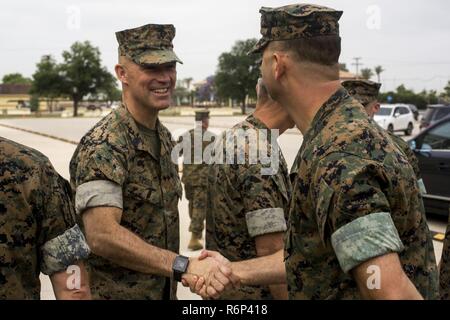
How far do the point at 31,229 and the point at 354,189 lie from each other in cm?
103

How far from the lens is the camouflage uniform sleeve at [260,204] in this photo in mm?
2258

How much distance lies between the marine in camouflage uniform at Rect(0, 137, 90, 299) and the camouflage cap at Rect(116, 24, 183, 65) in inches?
45.4

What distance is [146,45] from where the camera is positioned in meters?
2.77

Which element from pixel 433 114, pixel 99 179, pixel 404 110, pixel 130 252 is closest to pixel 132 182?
pixel 99 179

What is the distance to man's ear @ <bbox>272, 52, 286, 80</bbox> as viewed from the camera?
1.63 meters

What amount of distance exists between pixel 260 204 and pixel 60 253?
2.91ft

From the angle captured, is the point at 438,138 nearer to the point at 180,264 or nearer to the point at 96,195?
the point at 180,264

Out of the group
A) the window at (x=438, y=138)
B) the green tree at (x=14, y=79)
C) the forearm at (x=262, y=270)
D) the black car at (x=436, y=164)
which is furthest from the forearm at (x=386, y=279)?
the green tree at (x=14, y=79)

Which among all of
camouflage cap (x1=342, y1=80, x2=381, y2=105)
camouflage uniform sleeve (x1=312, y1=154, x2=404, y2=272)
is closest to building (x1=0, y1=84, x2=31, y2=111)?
camouflage cap (x1=342, y1=80, x2=381, y2=105)

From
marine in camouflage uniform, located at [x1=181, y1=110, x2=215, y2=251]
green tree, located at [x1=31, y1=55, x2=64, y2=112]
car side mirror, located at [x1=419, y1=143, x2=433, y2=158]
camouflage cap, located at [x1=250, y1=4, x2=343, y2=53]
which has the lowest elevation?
marine in camouflage uniform, located at [x1=181, y1=110, x2=215, y2=251]

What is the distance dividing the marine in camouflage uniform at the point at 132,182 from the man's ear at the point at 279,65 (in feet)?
3.14

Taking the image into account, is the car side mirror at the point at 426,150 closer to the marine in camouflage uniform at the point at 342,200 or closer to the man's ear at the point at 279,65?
the marine in camouflage uniform at the point at 342,200

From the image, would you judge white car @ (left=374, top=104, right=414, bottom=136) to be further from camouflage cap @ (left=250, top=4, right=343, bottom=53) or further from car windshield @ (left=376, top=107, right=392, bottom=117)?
camouflage cap @ (left=250, top=4, right=343, bottom=53)

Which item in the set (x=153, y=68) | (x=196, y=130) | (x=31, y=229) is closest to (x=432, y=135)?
(x=196, y=130)
